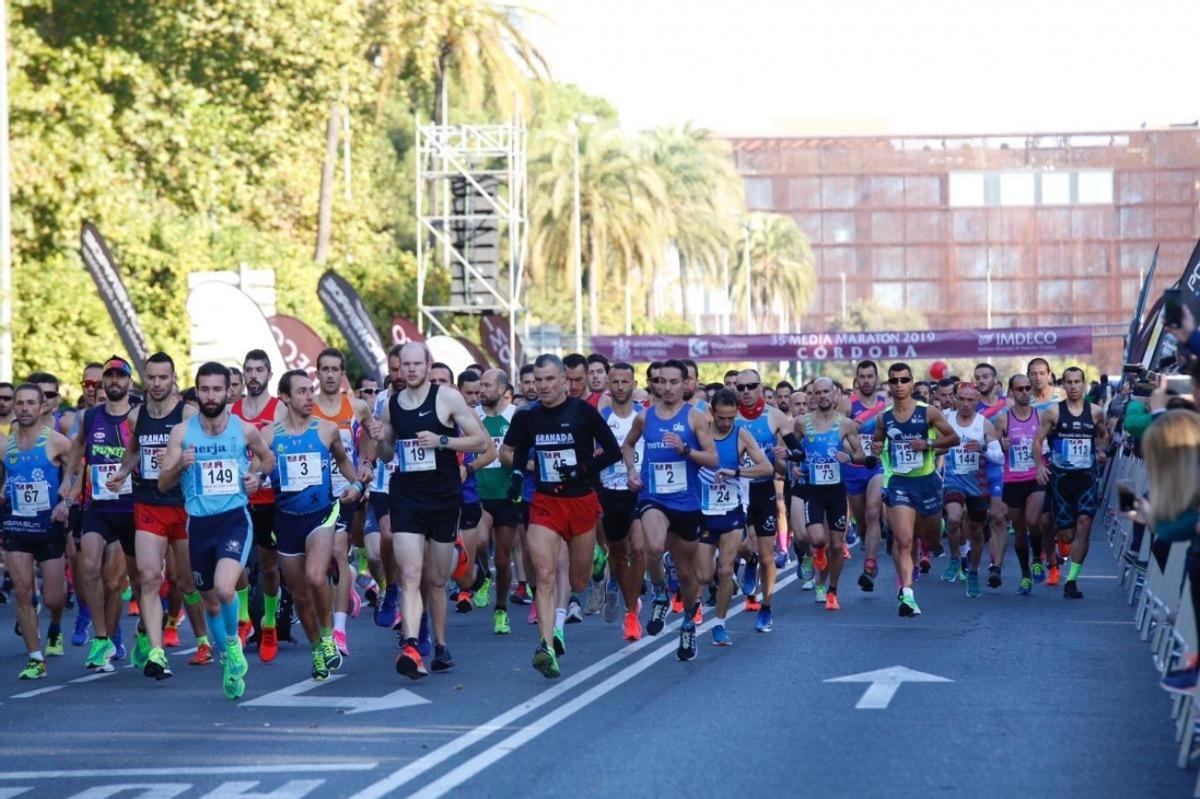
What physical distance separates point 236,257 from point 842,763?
31.9 metres

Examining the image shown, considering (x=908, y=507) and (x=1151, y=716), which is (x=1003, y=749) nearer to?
(x=1151, y=716)

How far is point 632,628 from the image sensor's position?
15.9 metres

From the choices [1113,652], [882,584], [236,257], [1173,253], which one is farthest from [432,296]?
[1173,253]

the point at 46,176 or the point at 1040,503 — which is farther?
the point at 46,176

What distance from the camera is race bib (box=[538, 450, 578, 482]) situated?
45.8 ft

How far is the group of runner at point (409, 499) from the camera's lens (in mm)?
13422

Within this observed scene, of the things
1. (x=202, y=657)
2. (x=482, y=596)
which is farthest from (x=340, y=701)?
(x=482, y=596)

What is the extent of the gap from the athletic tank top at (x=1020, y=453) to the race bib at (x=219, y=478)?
9.65m

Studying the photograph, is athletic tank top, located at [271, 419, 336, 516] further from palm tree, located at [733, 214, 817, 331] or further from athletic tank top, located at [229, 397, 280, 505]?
palm tree, located at [733, 214, 817, 331]

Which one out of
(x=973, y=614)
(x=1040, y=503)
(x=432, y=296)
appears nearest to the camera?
(x=973, y=614)

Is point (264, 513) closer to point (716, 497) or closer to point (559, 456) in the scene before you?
point (559, 456)

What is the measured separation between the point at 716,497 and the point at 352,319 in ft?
47.4

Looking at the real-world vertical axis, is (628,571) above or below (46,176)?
below

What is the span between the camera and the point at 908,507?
60.4ft
